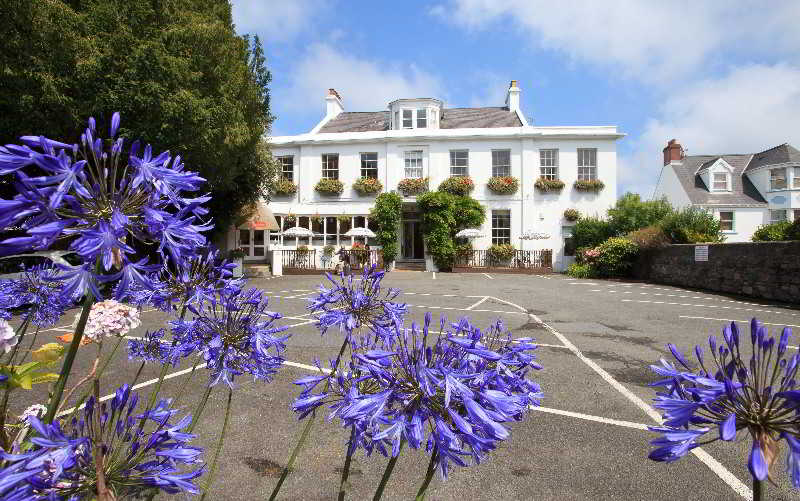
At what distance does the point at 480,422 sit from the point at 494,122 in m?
29.7

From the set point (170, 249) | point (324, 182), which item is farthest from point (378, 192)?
point (170, 249)

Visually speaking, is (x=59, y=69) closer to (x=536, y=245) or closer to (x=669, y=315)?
(x=669, y=315)

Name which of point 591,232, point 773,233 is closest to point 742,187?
point 591,232

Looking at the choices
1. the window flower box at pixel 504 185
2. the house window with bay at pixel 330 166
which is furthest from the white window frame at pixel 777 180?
the house window with bay at pixel 330 166

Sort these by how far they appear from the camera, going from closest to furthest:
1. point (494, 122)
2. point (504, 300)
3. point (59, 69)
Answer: point (59, 69), point (504, 300), point (494, 122)

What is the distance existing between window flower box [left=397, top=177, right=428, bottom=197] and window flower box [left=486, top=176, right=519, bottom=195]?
156 inches

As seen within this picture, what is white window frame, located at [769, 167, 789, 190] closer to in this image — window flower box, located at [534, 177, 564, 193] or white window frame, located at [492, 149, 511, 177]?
window flower box, located at [534, 177, 564, 193]

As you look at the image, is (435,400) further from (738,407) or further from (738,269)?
(738,269)

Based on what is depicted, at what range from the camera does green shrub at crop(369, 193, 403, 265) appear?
84.5 feet

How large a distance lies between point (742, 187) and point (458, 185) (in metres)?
24.0

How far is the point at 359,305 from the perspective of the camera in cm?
185

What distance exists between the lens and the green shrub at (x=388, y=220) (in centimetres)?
2575

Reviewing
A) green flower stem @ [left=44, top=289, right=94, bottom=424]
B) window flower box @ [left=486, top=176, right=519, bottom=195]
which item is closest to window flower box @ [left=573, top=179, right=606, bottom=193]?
window flower box @ [left=486, top=176, right=519, bottom=195]

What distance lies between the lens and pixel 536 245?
85.3 feet
